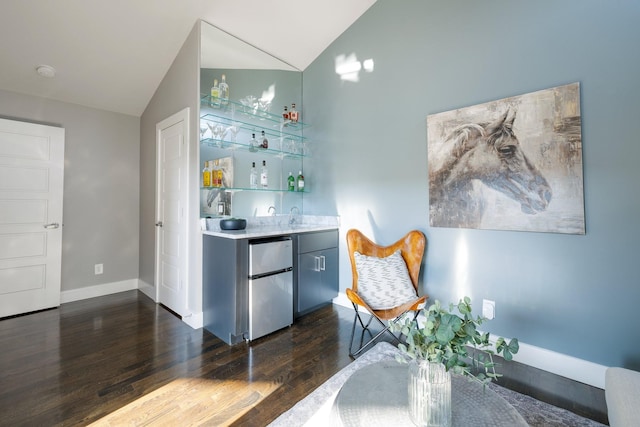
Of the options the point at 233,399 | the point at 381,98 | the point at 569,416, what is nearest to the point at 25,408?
the point at 233,399

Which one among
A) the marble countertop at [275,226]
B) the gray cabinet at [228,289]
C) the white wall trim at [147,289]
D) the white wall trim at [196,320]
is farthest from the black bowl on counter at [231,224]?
the white wall trim at [147,289]

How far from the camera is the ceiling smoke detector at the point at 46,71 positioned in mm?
2824

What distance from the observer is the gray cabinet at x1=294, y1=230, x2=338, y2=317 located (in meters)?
2.84

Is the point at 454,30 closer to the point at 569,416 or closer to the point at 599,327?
the point at 599,327

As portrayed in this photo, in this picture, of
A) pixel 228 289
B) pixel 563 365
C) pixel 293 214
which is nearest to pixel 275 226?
pixel 293 214

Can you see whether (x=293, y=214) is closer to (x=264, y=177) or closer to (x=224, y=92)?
(x=264, y=177)

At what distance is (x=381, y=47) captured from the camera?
2.94 m

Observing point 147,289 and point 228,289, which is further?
point 147,289

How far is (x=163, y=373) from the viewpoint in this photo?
1.92 metres

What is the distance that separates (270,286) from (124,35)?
2896 mm

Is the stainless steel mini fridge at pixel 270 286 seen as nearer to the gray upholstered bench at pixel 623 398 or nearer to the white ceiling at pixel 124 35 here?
the gray upholstered bench at pixel 623 398

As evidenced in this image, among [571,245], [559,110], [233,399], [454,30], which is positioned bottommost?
[233,399]

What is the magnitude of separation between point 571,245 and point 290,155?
2.92 metres

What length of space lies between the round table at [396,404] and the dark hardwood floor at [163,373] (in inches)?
27.5
